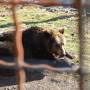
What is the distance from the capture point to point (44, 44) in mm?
4684

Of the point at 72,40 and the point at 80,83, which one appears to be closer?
the point at 80,83

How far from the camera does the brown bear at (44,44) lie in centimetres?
458

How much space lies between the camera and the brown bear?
15.0 ft

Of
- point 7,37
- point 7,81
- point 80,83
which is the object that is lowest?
point 7,81

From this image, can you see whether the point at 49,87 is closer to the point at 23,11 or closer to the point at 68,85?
the point at 68,85

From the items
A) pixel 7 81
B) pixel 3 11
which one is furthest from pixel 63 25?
pixel 7 81

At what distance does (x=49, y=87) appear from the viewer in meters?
3.88

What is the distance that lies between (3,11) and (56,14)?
93 centimetres

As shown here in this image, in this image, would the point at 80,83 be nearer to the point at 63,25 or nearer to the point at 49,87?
the point at 49,87

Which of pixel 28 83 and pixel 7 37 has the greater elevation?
pixel 7 37

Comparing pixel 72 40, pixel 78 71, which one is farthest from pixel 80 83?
pixel 72 40

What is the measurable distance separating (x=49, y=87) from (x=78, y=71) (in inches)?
109

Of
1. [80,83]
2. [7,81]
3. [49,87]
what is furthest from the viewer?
[7,81]

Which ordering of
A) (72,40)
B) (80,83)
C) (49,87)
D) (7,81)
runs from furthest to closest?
(72,40) < (7,81) < (49,87) < (80,83)
